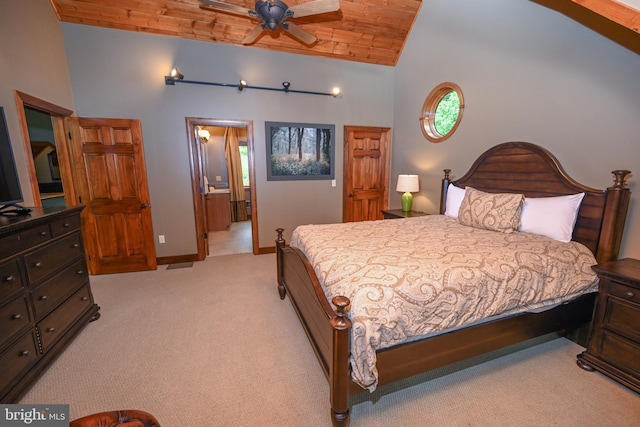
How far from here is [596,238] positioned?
216 cm

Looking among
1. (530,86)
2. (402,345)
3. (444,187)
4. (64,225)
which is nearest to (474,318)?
(402,345)

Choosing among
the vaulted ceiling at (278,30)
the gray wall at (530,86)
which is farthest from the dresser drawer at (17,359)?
the gray wall at (530,86)

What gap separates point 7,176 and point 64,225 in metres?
0.48

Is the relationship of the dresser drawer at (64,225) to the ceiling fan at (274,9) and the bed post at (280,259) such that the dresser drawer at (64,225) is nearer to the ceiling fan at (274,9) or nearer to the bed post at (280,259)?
the bed post at (280,259)

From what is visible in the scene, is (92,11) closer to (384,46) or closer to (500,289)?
(384,46)

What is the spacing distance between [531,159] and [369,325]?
245cm

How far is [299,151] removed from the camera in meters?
4.40

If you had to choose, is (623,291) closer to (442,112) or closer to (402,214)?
(402,214)

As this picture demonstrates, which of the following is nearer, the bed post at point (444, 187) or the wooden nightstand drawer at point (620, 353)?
the wooden nightstand drawer at point (620, 353)

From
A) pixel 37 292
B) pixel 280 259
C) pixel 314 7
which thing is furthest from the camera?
pixel 280 259

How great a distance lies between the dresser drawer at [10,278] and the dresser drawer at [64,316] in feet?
1.24

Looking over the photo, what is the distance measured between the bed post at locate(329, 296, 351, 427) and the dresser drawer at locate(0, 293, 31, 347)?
1.92 metres

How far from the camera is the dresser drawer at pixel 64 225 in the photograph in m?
2.08

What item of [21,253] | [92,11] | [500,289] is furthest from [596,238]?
[92,11]
